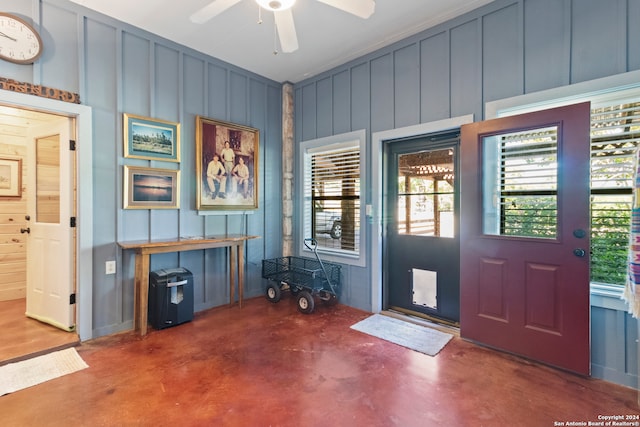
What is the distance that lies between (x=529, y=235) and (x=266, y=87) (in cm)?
382

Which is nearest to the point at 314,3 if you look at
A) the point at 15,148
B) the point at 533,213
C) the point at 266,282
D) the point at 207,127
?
the point at 207,127

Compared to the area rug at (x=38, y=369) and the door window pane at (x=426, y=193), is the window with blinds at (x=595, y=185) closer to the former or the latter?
the door window pane at (x=426, y=193)

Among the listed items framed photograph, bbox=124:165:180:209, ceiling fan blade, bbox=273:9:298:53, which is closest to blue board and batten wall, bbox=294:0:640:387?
ceiling fan blade, bbox=273:9:298:53

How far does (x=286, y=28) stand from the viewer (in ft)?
7.56

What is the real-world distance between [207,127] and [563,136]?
3.64 m

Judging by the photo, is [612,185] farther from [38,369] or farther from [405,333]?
[38,369]

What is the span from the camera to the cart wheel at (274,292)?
13.6 ft

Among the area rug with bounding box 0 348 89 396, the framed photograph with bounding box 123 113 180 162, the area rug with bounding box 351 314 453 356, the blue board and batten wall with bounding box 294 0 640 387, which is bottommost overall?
the area rug with bounding box 0 348 89 396

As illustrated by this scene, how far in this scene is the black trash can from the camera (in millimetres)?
3244

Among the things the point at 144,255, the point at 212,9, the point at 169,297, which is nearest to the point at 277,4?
the point at 212,9

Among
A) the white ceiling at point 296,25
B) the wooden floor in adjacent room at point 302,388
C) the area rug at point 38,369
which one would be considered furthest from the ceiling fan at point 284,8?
the area rug at point 38,369

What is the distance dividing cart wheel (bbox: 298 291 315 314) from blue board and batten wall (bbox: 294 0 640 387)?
0.60 m

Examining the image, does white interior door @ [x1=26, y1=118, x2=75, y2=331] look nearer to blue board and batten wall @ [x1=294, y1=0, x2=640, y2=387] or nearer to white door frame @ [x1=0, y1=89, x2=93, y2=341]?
white door frame @ [x1=0, y1=89, x2=93, y2=341]

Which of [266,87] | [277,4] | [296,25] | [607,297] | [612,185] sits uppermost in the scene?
[296,25]
